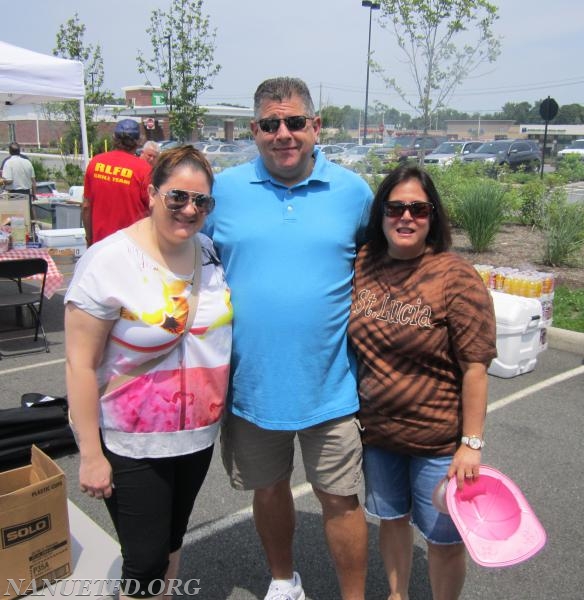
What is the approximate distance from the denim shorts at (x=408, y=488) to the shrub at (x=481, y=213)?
7.09 meters

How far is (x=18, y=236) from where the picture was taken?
6.59 metres

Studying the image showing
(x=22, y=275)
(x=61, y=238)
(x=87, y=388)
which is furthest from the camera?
(x=61, y=238)

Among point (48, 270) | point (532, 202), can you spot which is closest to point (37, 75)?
point (48, 270)

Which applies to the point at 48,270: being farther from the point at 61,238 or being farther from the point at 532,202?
the point at 532,202

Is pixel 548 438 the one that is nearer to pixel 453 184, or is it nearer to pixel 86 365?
pixel 86 365

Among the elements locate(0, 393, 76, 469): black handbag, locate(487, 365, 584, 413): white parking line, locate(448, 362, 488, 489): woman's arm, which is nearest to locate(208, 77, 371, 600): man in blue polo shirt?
locate(448, 362, 488, 489): woman's arm

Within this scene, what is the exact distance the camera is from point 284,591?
2.46m

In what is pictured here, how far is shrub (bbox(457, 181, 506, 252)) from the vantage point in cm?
866

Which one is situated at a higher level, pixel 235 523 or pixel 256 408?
pixel 256 408

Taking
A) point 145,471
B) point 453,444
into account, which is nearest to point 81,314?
point 145,471

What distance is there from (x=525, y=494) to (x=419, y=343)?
1904 millimetres

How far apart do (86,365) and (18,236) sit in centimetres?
544

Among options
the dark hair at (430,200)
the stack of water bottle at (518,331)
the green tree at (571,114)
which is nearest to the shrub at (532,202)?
the stack of water bottle at (518,331)

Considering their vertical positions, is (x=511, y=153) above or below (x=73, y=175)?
above
